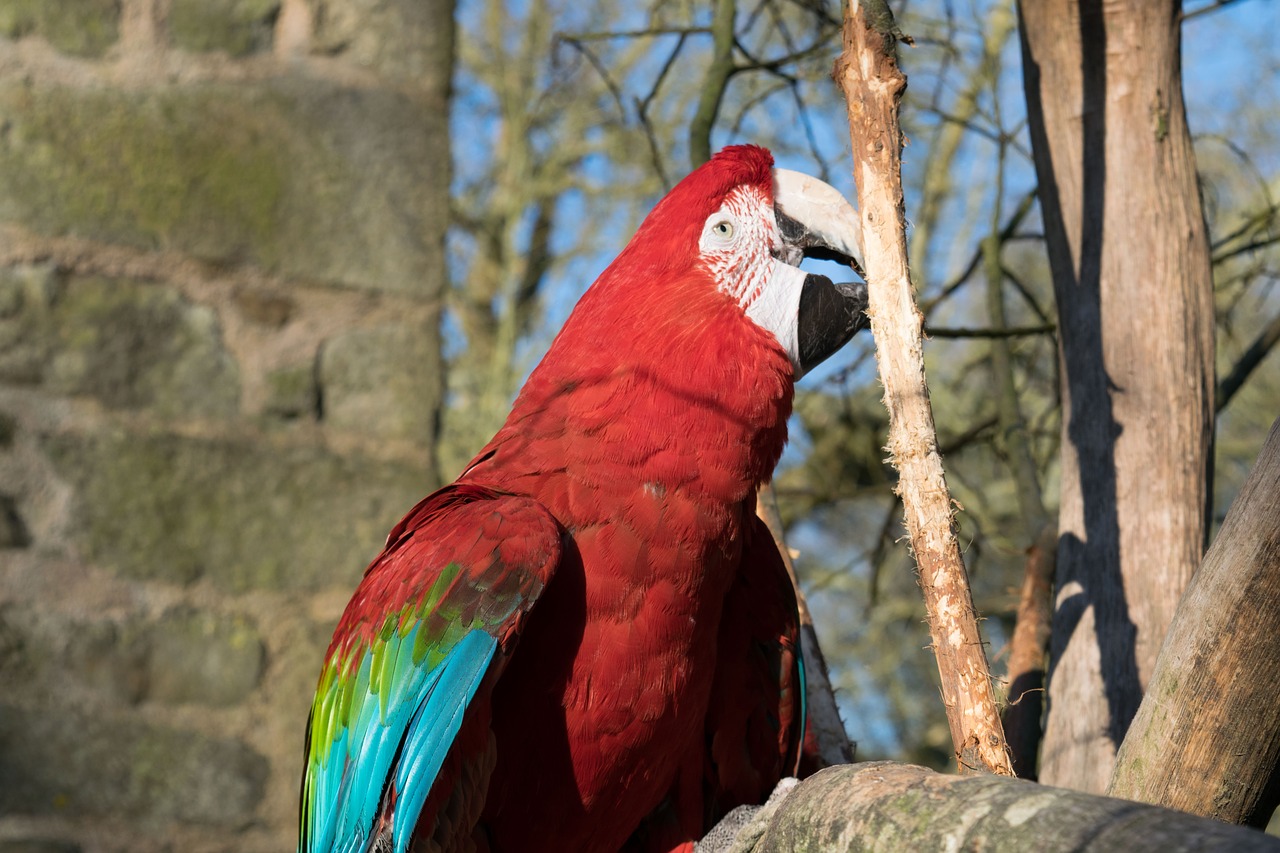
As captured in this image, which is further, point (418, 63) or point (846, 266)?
point (418, 63)

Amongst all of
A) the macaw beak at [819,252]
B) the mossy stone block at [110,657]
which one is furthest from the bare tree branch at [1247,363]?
the mossy stone block at [110,657]

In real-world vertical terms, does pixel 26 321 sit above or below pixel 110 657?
above

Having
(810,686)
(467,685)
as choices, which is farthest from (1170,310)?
(467,685)

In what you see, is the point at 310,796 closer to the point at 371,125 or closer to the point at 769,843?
the point at 769,843

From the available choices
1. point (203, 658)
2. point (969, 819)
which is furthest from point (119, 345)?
point (969, 819)

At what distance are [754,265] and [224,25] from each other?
1.36 metres

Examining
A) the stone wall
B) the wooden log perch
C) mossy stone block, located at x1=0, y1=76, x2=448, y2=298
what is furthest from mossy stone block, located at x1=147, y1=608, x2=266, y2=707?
the wooden log perch

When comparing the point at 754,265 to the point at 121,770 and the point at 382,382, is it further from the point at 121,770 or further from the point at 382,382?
the point at 121,770

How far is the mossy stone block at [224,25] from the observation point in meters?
2.47

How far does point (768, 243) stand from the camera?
6.49 feet

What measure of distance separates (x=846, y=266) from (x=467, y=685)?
0.95 metres

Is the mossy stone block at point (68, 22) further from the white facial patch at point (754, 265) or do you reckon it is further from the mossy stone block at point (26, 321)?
the white facial patch at point (754, 265)

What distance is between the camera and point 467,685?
1.64m

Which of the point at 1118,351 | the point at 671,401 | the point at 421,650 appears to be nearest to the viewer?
the point at 421,650
